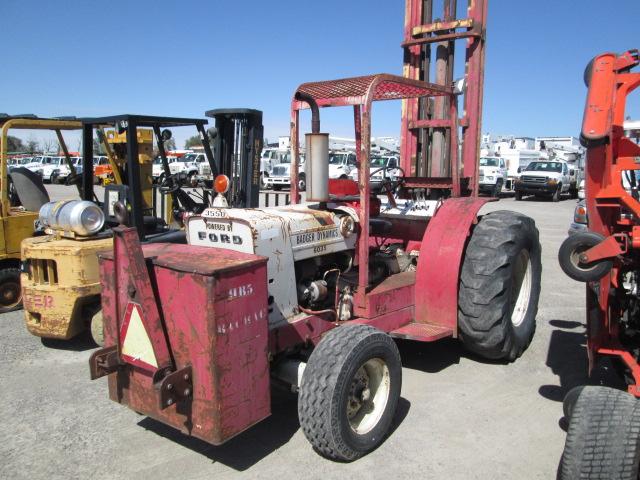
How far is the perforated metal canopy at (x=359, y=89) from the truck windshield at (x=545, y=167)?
23624 mm

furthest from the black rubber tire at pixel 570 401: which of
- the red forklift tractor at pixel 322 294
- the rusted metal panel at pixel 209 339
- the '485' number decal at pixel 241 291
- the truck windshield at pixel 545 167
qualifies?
the truck windshield at pixel 545 167

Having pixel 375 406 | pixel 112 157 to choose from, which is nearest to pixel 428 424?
pixel 375 406

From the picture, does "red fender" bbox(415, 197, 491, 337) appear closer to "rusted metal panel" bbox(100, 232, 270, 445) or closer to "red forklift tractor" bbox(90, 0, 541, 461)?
"red forklift tractor" bbox(90, 0, 541, 461)

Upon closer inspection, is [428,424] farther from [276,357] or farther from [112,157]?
[112,157]

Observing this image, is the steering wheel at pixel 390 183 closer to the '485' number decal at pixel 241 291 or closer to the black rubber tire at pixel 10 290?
the '485' number decal at pixel 241 291

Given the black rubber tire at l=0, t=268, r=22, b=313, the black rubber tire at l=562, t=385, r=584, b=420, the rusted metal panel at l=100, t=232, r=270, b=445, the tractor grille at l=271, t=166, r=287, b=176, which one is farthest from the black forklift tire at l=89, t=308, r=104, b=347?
the tractor grille at l=271, t=166, r=287, b=176

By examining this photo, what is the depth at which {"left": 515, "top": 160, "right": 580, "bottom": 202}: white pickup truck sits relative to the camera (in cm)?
2567

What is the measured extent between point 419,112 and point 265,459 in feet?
13.7

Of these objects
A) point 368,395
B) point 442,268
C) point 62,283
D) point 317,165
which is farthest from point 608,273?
point 62,283

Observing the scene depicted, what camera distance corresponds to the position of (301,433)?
12.0 ft

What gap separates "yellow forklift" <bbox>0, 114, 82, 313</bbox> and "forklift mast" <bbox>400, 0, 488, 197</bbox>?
438 cm

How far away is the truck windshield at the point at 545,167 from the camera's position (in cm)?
2622

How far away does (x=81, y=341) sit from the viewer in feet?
18.7

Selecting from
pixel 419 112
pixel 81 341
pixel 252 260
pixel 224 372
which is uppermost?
pixel 419 112
